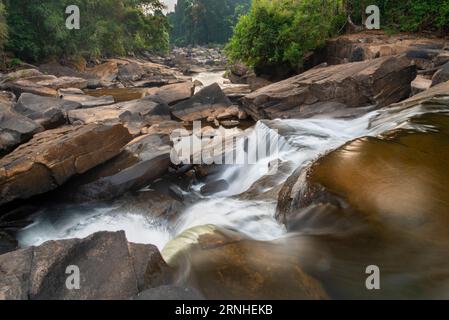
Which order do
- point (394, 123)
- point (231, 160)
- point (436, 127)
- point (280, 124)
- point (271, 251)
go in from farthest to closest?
point (280, 124), point (231, 160), point (394, 123), point (436, 127), point (271, 251)

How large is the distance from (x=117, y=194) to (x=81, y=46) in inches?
986

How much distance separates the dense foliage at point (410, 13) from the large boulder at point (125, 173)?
1392 cm

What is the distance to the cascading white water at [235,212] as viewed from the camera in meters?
4.88

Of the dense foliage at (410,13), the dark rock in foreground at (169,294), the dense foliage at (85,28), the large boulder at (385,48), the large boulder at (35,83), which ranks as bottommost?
the dark rock in foreground at (169,294)

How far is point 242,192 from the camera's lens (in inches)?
254

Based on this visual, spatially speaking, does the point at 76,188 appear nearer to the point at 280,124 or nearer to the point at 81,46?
the point at 280,124

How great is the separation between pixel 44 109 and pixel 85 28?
19753 millimetres

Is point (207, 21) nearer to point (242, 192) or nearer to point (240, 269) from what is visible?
point (242, 192)

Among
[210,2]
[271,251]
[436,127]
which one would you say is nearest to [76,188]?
[271,251]

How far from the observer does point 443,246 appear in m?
3.12

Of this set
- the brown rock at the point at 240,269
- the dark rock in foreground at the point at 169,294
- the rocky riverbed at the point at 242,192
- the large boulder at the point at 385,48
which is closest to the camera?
the dark rock in foreground at the point at 169,294

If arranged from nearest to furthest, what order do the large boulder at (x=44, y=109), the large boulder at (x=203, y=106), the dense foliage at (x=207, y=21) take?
the large boulder at (x=44, y=109), the large boulder at (x=203, y=106), the dense foliage at (x=207, y=21)

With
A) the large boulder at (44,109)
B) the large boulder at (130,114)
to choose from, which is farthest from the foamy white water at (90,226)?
the large boulder at (44,109)

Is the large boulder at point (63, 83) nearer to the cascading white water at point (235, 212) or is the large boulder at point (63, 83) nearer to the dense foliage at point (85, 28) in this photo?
the dense foliage at point (85, 28)
